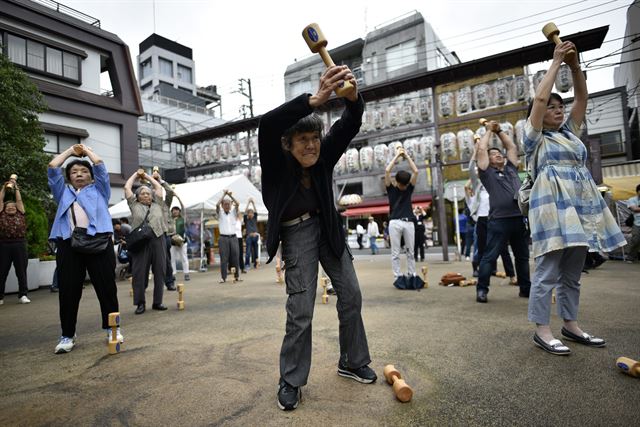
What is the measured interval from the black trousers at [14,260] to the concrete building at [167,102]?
16.0 meters

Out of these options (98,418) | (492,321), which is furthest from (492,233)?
(98,418)

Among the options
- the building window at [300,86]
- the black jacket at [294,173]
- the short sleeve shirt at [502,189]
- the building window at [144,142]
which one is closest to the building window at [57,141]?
the building window at [144,142]

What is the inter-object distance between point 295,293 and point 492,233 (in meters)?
3.37

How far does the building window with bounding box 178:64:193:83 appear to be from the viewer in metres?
41.9

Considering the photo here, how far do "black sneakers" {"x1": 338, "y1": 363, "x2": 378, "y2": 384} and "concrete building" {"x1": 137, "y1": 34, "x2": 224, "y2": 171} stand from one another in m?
22.0

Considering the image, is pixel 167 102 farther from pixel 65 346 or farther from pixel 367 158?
pixel 65 346

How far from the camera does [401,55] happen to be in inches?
962

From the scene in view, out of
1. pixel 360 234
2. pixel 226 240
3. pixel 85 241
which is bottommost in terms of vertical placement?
pixel 360 234

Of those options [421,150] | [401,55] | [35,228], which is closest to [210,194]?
[35,228]

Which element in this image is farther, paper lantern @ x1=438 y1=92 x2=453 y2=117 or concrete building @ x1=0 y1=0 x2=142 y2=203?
concrete building @ x1=0 y1=0 x2=142 y2=203

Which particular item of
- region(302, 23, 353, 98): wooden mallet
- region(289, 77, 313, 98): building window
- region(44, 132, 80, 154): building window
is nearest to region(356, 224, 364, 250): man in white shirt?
region(289, 77, 313, 98): building window

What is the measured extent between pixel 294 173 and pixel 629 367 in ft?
7.60

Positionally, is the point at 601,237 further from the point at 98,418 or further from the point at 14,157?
the point at 14,157

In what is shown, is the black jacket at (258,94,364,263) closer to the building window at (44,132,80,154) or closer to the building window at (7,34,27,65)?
the building window at (44,132,80,154)
